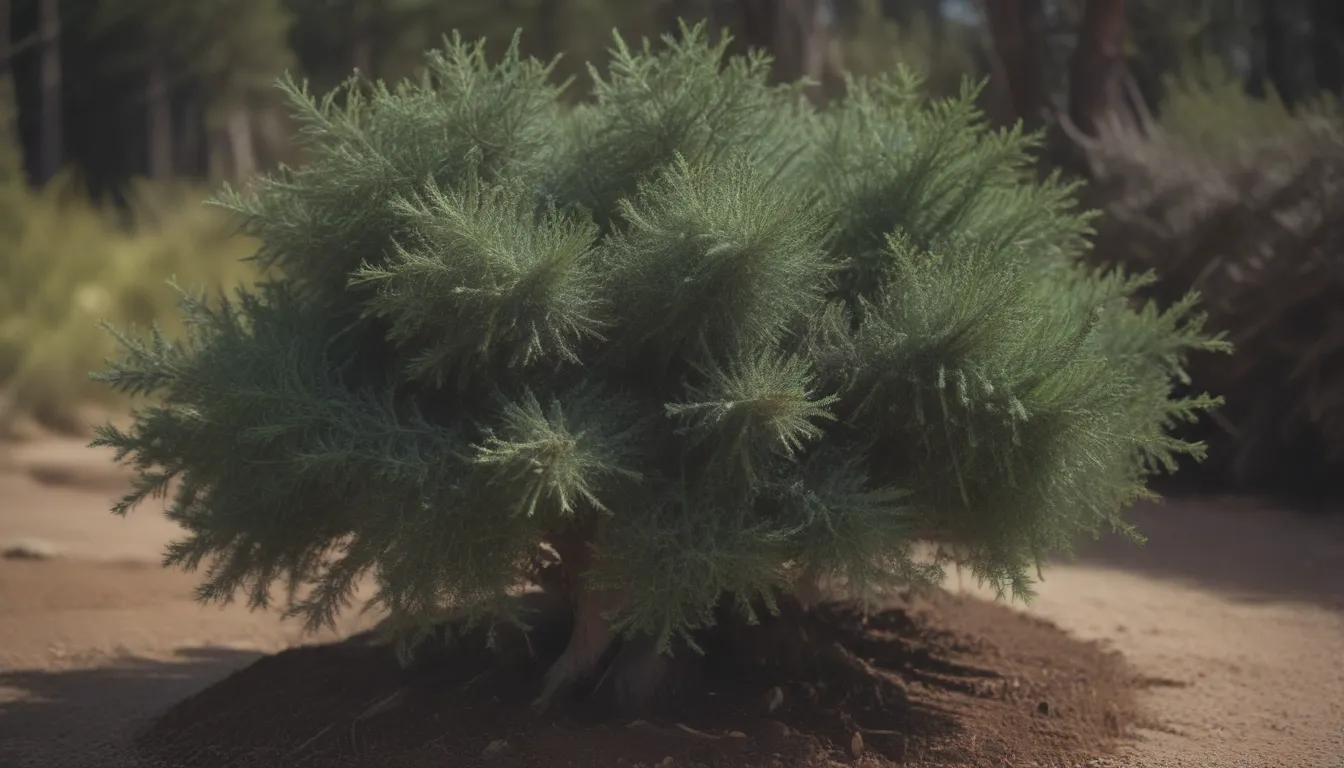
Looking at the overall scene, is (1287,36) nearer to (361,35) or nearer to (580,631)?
(361,35)

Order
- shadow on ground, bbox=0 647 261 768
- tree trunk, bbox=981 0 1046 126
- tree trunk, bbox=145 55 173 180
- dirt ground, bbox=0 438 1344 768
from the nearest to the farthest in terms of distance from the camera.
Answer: dirt ground, bbox=0 438 1344 768
shadow on ground, bbox=0 647 261 768
tree trunk, bbox=981 0 1046 126
tree trunk, bbox=145 55 173 180

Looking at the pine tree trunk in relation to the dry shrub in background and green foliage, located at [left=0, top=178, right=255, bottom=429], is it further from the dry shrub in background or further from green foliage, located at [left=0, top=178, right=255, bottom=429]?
green foliage, located at [left=0, top=178, right=255, bottom=429]

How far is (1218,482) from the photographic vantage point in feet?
37.0

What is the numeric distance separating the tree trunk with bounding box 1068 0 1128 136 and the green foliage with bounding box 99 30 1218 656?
322 inches

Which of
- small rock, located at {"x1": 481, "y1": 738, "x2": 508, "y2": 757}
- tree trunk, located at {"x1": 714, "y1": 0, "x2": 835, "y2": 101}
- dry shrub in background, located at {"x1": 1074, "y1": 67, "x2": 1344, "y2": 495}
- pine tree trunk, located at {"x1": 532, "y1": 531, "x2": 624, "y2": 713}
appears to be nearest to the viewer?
small rock, located at {"x1": 481, "y1": 738, "x2": 508, "y2": 757}

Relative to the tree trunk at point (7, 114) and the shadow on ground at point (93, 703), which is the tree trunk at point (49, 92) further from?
the shadow on ground at point (93, 703)

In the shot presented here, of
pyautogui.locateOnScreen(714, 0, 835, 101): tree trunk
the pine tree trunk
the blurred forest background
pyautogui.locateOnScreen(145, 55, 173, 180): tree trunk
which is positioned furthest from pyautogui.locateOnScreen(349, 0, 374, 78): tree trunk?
the pine tree trunk

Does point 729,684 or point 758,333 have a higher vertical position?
point 758,333

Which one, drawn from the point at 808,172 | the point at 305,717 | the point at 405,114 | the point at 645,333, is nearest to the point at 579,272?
the point at 645,333

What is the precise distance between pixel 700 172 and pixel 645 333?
555 mm

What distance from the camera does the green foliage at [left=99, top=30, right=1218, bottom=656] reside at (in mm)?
4152

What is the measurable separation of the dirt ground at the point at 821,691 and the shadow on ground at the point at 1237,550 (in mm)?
39

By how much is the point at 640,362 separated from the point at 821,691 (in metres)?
1.55

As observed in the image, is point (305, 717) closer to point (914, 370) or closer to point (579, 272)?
point (579, 272)
